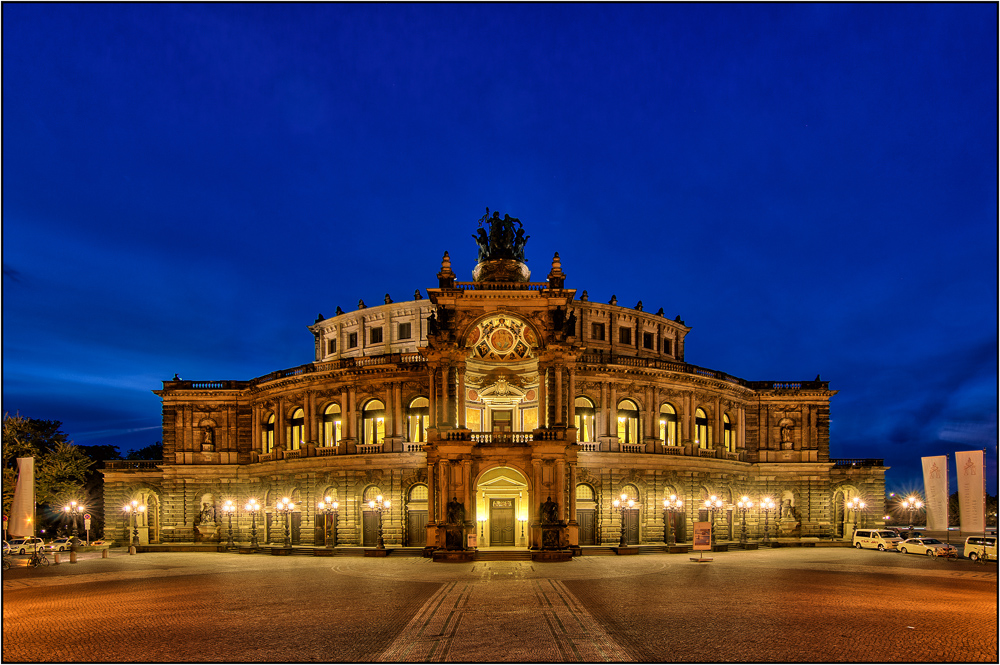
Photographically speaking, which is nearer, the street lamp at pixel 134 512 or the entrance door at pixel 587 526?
the entrance door at pixel 587 526

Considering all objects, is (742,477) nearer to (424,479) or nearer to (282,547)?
(424,479)

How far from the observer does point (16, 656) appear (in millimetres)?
18906

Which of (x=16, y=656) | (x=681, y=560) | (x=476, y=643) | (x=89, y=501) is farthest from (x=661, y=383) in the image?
(x=89, y=501)

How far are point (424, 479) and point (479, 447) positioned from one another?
31.4ft

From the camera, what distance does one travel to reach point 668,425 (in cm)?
6088

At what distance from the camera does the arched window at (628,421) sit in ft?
193

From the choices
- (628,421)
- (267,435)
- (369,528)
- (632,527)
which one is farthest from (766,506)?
(267,435)

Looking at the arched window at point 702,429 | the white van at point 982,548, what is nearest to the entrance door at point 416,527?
the arched window at point 702,429

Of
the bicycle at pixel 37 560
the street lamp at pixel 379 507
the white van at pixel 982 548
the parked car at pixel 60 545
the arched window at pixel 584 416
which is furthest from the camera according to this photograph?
the parked car at pixel 60 545

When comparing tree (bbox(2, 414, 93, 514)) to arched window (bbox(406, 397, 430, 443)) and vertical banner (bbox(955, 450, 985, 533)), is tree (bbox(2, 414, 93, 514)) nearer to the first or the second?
arched window (bbox(406, 397, 430, 443))

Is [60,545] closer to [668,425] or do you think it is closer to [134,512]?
[134,512]

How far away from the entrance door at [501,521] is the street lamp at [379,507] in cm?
780

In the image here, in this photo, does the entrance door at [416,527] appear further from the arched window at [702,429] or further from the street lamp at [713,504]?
the arched window at [702,429]

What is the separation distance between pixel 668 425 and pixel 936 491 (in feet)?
64.5
